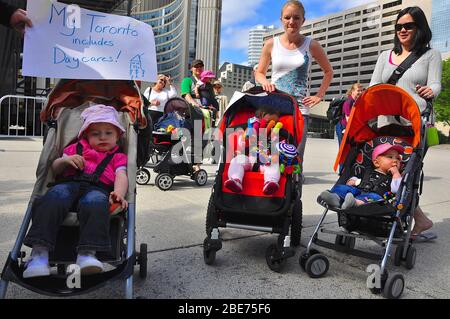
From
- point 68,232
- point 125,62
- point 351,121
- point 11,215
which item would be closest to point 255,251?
point 351,121

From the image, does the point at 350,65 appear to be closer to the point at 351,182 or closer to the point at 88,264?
the point at 351,182

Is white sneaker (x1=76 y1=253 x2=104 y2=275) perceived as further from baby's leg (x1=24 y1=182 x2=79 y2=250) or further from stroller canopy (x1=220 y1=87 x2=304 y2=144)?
stroller canopy (x1=220 y1=87 x2=304 y2=144)

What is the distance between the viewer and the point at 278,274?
275 centimetres

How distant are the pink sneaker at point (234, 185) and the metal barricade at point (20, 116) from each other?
9.68 meters

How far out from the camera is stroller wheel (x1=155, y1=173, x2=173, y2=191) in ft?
17.6

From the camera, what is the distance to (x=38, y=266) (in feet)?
6.62

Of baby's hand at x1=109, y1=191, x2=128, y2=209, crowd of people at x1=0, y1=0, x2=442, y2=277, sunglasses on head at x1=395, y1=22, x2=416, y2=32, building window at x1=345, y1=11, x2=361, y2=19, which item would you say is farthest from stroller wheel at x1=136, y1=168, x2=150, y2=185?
building window at x1=345, y1=11, x2=361, y2=19

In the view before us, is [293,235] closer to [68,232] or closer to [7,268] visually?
[68,232]

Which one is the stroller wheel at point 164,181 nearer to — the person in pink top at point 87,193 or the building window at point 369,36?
the person in pink top at point 87,193

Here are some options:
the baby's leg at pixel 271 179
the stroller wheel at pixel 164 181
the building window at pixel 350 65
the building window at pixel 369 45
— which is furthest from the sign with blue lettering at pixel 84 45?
the building window at pixel 350 65

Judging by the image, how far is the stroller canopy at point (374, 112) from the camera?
3043 millimetres

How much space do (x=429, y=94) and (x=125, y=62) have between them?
225 centimetres

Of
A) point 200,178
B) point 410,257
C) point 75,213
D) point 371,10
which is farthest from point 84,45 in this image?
point 371,10

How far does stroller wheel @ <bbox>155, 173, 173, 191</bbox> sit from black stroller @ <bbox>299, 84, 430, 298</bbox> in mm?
2635
